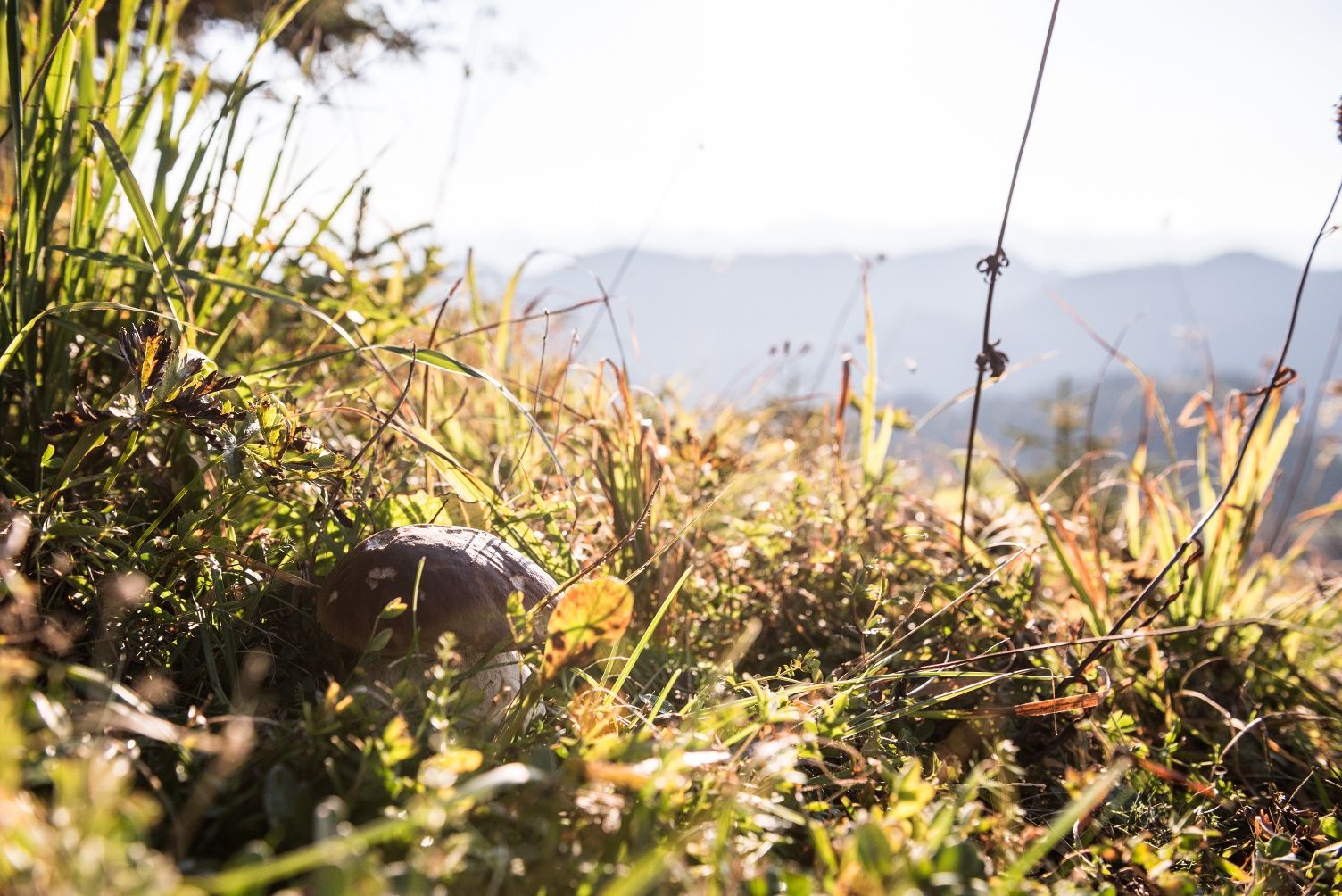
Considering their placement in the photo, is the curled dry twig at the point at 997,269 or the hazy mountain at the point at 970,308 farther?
the hazy mountain at the point at 970,308

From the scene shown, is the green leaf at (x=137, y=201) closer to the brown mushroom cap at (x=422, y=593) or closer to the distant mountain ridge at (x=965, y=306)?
the brown mushroom cap at (x=422, y=593)

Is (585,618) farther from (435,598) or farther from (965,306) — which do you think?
(965,306)

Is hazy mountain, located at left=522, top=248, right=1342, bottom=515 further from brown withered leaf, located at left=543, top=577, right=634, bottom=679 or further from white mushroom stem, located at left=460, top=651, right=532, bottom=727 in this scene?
brown withered leaf, located at left=543, top=577, right=634, bottom=679

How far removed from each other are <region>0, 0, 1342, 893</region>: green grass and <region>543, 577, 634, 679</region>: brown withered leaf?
111 millimetres

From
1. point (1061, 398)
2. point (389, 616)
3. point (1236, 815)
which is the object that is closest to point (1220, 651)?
point (1236, 815)

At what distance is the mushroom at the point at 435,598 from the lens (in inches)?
46.3

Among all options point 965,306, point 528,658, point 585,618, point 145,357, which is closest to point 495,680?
point 528,658

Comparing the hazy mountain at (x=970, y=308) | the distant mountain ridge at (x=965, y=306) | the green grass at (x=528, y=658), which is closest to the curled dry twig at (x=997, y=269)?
the green grass at (x=528, y=658)

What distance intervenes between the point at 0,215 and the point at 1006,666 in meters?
2.44

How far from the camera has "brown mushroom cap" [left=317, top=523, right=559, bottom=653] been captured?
1175 mm

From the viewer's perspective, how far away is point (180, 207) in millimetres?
1727

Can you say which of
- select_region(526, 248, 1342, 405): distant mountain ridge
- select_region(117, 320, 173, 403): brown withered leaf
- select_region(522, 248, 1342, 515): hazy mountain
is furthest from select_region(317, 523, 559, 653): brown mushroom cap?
select_region(526, 248, 1342, 405): distant mountain ridge

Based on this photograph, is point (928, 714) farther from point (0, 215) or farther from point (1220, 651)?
point (0, 215)

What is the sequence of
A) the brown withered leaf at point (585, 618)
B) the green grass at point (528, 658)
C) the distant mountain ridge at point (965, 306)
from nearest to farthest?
the green grass at point (528, 658), the brown withered leaf at point (585, 618), the distant mountain ridge at point (965, 306)
